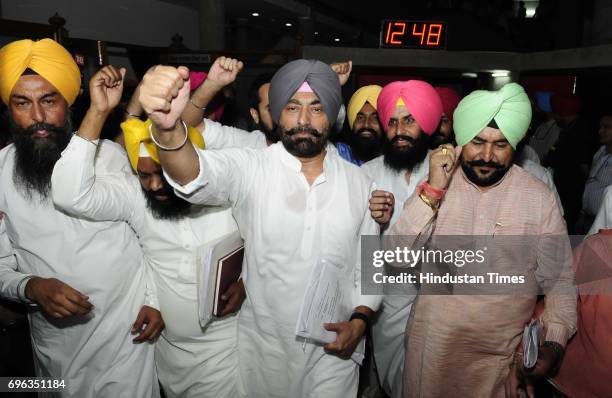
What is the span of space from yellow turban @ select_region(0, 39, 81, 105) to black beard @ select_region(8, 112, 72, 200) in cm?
19

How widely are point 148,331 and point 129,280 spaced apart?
247 millimetres

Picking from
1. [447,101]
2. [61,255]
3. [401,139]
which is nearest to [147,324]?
[61,255]

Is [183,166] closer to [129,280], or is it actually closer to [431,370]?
[129,280]

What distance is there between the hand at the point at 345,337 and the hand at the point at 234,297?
1.40 ft

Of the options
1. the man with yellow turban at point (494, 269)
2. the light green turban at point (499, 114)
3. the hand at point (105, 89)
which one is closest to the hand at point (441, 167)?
the man with yellow turban at point (494, 269)

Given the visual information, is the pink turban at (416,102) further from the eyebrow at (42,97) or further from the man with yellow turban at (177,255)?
the eyebrow at (42,97)

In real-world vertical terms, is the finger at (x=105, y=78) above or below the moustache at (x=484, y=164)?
above

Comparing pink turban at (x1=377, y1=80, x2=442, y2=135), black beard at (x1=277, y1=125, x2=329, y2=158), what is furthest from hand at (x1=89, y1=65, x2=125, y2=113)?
pink turban at (x1=377, y1=80, x2=442, y2=135)

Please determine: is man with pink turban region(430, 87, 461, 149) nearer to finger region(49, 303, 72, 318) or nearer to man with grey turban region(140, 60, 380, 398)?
man with grey turban region(140, 60, 380, 398)

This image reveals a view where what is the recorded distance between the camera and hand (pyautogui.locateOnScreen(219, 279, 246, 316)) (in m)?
2.10

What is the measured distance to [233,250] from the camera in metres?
2.11

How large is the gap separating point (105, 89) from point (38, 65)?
0.48m

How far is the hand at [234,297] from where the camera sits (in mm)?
2100

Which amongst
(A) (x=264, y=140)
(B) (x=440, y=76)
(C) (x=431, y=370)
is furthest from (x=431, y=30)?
(C) (x=431, y=370)
